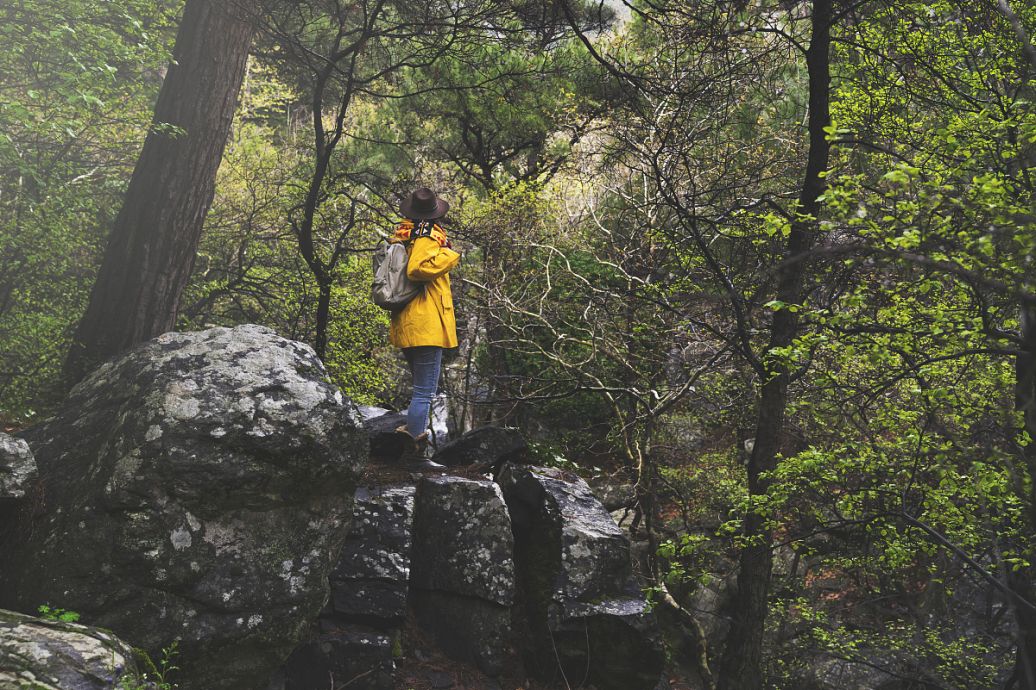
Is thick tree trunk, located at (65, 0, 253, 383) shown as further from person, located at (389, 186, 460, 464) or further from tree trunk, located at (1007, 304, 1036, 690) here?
tree trunk, located at (1007, 304, 1036, 690)

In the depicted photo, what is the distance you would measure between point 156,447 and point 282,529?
769 millimetres

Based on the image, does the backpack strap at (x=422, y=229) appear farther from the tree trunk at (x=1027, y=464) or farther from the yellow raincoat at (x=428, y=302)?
the tree trunk at (x=1027, y=464)

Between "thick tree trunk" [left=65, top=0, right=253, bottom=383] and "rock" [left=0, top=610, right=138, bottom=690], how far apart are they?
3.54 m

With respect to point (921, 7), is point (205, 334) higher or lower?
lower

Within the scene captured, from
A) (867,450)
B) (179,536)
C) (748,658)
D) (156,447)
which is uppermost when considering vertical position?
(867,450)

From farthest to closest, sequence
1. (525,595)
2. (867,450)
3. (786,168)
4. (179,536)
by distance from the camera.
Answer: (786,168)
(525,595)
(867,450)
(179,536)

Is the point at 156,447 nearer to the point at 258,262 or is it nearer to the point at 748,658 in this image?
the point at 748,658

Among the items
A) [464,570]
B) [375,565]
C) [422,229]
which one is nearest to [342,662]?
[375,565]

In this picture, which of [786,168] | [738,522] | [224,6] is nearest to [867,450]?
[738,522]

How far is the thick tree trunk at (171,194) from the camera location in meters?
5.98

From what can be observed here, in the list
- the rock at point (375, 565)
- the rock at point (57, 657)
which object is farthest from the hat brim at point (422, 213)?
the rock at point (57, 657)

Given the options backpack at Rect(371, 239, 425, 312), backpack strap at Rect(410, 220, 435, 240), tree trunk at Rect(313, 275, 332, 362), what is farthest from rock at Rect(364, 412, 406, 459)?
tree trunk at Rect(313, 275, 332, 362)

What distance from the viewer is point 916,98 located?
21.3 ft

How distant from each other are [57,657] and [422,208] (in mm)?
3838
